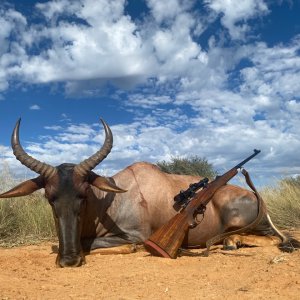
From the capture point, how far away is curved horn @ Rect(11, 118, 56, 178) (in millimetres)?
6703

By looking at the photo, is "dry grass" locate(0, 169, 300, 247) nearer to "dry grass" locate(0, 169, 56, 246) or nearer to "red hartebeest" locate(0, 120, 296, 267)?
"dry grass" locate(0, 169, 56, 246)

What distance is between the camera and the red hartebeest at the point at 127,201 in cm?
666

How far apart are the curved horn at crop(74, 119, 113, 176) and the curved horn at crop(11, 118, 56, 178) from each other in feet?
1.24

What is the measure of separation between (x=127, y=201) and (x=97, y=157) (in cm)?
97

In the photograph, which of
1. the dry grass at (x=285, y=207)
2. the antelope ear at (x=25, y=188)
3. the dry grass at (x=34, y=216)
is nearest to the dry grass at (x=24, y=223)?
the dry grass at (x=34, y=216)

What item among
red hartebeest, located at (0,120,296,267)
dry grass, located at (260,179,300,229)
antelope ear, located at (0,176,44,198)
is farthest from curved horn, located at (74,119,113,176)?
dry grass, located at (260,179,300,229)

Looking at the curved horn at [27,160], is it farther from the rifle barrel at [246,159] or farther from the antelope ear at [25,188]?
the rifle barrel at [246,159]

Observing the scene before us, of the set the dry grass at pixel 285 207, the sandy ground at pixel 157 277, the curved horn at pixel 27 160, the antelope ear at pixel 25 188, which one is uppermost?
the curved horn at pixel 27 160

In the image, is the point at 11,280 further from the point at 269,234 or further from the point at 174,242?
the point at 269,234

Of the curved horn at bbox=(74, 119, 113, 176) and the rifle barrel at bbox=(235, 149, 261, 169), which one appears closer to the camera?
the curved horn at bbox=(74, 119, 113, 176)

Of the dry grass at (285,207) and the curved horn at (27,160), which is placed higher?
the curved horn at (27,160)

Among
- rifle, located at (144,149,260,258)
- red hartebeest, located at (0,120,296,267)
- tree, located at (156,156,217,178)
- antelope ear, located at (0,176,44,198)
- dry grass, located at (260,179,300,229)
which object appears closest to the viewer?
rifle, located at (144,149,260,258)

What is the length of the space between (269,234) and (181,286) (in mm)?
3656

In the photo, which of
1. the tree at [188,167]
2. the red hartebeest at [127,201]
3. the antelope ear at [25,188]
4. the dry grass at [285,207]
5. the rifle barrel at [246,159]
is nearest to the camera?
the red hartebeest at [127,201]
